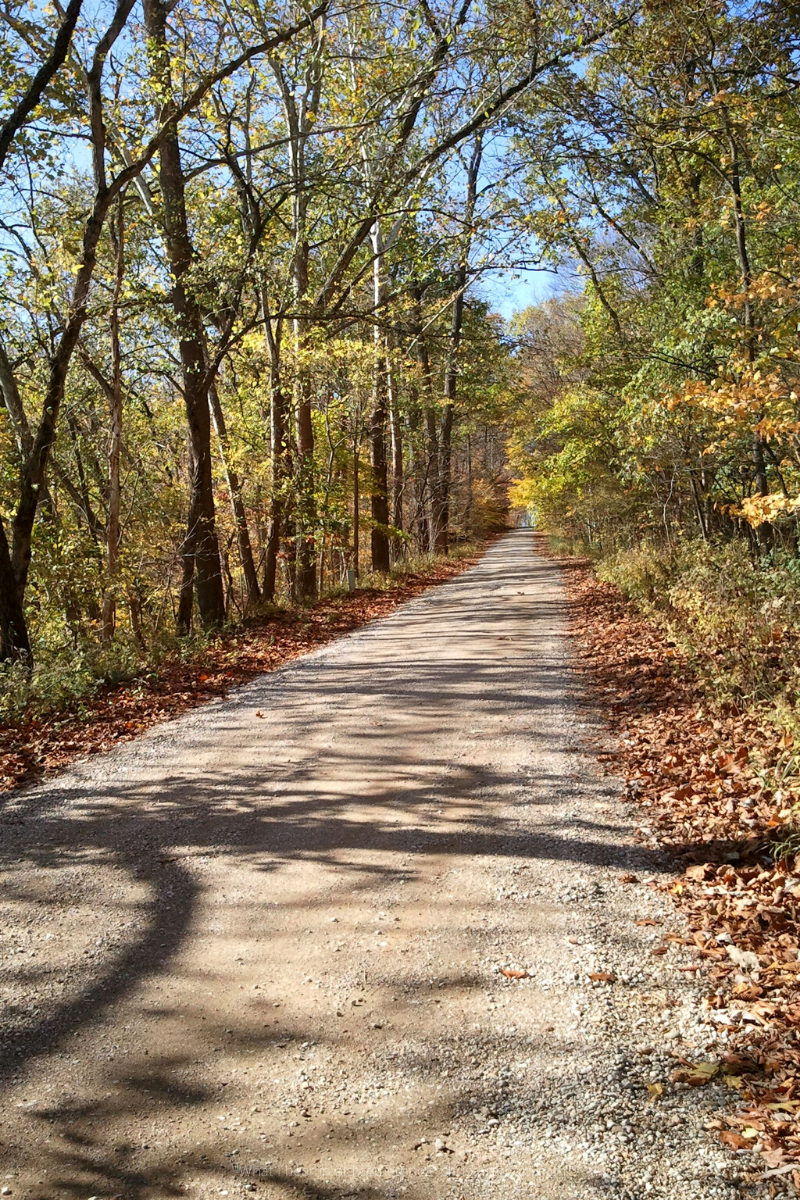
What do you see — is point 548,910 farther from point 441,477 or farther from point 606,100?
point 441,477

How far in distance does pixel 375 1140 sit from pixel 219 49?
1403 centimetres

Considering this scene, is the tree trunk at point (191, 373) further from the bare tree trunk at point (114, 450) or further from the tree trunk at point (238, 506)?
the tree trunk at point (238, 506)

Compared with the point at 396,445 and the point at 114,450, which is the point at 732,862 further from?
the point at 396,445

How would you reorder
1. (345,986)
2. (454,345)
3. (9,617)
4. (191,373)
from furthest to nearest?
(454,345)
(191,373)
(9,617)
(345,986)

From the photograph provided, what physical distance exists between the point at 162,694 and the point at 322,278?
1395cm

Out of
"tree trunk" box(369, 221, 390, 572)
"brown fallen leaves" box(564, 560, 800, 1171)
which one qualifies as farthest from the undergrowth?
"tree trunk" box(369, 221, 390, 572)

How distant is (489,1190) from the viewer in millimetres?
2547

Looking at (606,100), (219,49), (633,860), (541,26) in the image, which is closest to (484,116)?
(541,26)

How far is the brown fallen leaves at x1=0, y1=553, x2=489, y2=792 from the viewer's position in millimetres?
7008

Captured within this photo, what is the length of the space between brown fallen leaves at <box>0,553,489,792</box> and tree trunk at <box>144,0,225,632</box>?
3.49ft

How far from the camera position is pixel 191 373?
1306 cm

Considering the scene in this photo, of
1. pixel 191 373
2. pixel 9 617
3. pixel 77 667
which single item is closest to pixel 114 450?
pixel 191 373

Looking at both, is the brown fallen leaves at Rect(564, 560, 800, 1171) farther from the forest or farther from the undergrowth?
the undergrowth

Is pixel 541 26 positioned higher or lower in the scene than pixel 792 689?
higher
